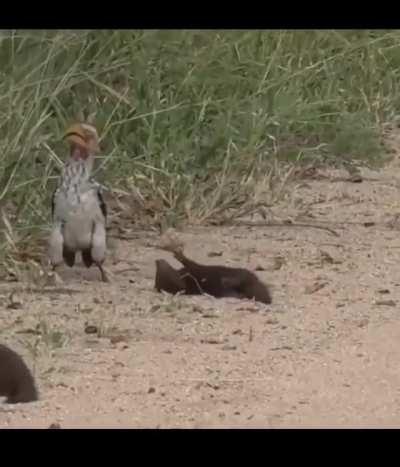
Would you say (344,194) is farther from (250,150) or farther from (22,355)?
(22,355)

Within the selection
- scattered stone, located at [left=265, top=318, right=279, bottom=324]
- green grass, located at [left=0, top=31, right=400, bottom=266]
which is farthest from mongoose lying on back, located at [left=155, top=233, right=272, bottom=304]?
green grass, located at [left=0, top=31, right=400, bottom=266]

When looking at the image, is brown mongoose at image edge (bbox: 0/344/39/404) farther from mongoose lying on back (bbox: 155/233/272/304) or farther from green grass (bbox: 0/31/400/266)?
green grass (bbox: 0/31/400/266)

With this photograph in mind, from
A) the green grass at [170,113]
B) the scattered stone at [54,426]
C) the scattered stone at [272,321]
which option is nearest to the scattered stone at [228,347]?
the scattered stone at [272,321]

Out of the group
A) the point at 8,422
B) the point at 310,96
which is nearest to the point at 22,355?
the point at 8,422

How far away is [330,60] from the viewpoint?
31.5ft

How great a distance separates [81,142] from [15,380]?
76.3 inches

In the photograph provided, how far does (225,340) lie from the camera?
5871mm

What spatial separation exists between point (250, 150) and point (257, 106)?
0.35 metres

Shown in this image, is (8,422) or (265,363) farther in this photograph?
(265,363)

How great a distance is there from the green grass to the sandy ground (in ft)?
1.07

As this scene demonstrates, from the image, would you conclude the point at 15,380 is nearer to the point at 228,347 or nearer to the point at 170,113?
the point at 228,347

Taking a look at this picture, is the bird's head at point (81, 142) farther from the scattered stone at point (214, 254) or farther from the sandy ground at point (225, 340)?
the scattered stone at point (214, 254)

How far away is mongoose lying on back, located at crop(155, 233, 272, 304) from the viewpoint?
6414mm

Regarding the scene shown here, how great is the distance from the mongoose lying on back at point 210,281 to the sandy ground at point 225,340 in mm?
54
